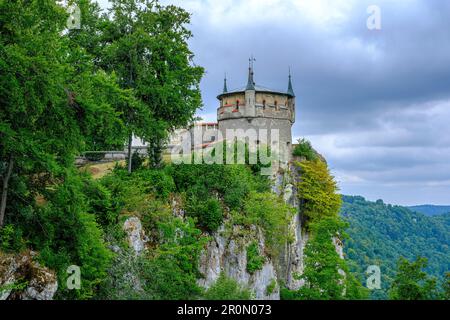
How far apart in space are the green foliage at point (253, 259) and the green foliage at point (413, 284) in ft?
25.1

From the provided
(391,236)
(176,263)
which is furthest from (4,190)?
(391,236)

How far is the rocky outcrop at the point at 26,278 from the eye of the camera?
671 inches

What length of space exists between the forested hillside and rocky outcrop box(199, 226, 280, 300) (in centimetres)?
6724

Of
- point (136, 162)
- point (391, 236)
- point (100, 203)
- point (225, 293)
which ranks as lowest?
point (225, 293)

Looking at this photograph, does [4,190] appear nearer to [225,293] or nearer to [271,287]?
[225,293]

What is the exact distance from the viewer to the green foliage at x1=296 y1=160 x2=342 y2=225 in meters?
43.4

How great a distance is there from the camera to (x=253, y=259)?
3020cm

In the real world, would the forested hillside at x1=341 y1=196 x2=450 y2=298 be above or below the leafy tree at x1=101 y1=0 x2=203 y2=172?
below

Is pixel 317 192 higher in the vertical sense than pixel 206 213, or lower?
higher

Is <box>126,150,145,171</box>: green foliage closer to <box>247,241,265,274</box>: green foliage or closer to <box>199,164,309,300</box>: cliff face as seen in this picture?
<box>199,164,309,300</box>: cliff face

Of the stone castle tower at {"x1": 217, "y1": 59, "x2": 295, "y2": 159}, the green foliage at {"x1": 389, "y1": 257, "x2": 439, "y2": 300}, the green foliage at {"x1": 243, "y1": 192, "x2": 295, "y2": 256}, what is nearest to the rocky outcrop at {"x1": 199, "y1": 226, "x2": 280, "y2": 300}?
the green foliage at {"x1": 243, "y1": 192, "x2": 295, "y2": 256}

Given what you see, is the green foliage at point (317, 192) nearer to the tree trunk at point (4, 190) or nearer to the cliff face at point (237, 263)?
the cliff face at point (237, 263)

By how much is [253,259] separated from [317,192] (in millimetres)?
14686
